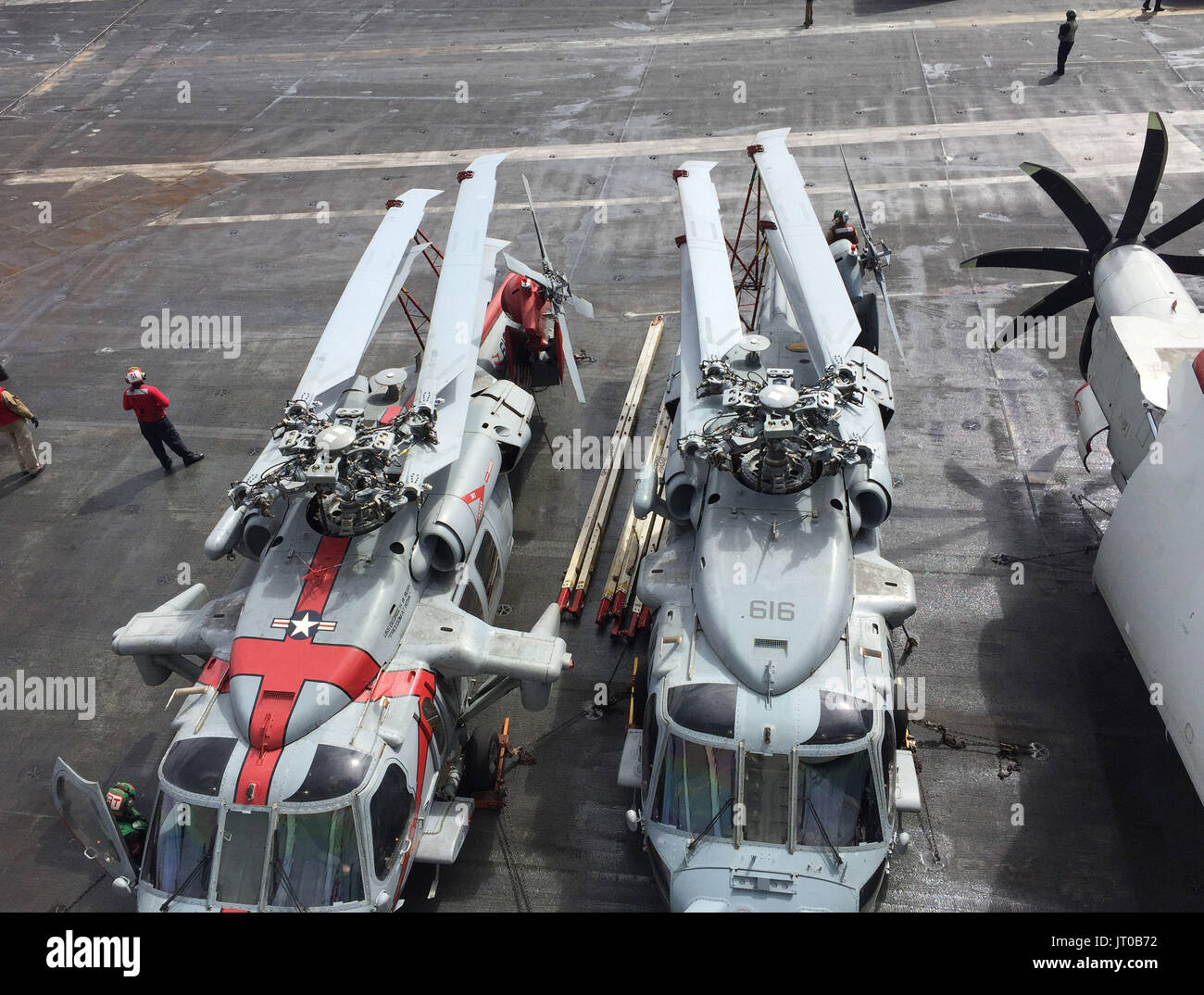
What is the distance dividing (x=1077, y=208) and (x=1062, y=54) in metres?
20.2

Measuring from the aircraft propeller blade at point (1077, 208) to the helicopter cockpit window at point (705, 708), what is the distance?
12.5 meters

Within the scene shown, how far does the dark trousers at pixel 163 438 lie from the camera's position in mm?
19750

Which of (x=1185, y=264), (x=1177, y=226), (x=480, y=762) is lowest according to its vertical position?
(x=480, y=762)

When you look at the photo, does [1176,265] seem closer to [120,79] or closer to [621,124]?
[621,124]

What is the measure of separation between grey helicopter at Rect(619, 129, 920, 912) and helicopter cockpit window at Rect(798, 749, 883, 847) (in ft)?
0.05

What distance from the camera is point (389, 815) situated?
11.0m

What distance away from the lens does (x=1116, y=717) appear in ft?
46.3

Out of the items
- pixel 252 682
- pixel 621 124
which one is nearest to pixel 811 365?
pixel 252 682

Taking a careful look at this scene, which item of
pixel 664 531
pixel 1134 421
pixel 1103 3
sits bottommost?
pixel 664 531

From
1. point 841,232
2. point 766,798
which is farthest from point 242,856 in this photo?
point 841,232

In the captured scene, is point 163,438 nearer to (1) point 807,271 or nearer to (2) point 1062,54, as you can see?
(1) point 807,271

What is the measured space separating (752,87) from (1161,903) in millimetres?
31896

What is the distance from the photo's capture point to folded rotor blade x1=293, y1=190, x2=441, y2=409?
47.7ft

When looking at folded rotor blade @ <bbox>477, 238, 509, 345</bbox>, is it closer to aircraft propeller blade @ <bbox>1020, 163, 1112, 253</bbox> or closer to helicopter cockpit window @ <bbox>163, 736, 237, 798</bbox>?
helicopter cockpit window @ <bbox>163, 736, 237, 798</bbox>
